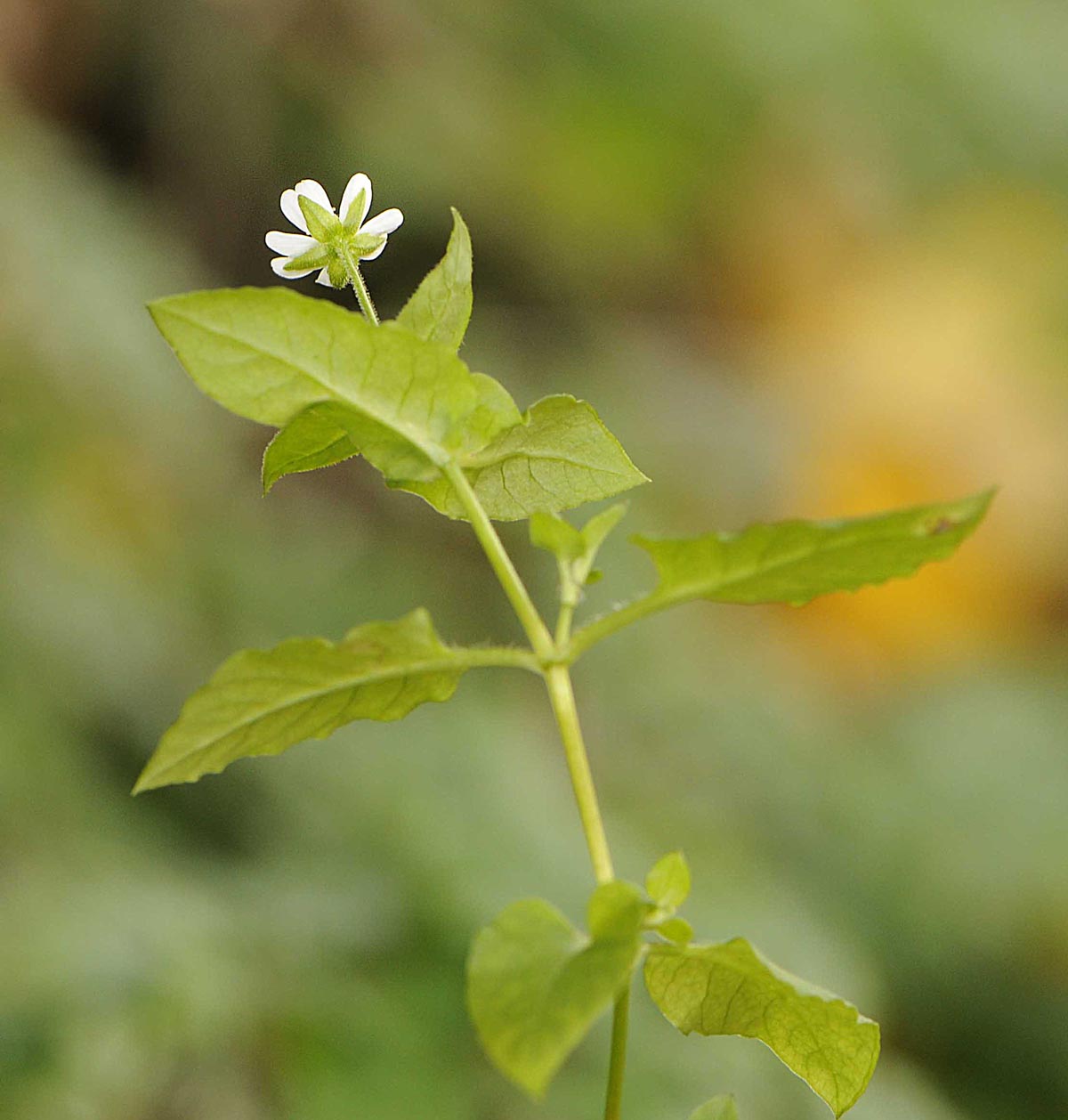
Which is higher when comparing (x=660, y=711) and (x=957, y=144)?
(x=957, y=144)

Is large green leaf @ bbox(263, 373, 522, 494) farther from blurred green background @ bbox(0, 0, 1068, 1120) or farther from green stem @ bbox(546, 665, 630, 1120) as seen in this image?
blurred green background @ bbox(0, 0, 1068, 1120)

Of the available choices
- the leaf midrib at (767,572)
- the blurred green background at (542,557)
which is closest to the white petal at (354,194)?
the leaf midrib at (767,572)

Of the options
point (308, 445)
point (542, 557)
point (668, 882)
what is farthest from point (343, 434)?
point (542, 557)

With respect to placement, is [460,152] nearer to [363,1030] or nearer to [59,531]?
[59,531]

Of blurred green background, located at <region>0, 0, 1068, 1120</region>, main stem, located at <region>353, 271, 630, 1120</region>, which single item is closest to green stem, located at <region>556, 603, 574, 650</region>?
main stem, located at <region>353, 271, 630, 1120</region>

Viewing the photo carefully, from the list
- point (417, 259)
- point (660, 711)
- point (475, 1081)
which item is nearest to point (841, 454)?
point (417, 259)

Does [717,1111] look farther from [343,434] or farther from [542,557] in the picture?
[542,557]
